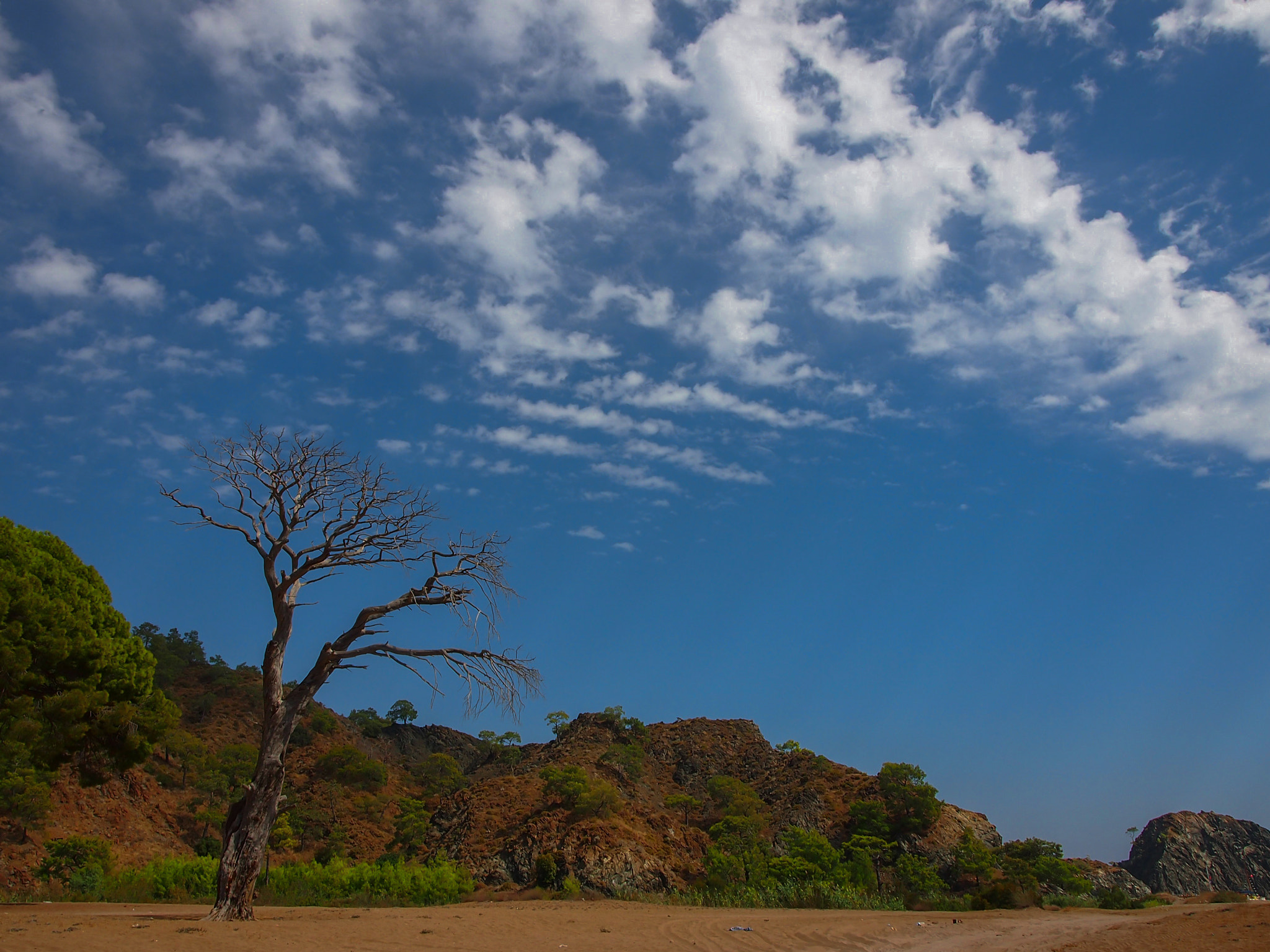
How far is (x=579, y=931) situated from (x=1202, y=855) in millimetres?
75919

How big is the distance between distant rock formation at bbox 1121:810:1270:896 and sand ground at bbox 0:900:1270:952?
55937 millimetres

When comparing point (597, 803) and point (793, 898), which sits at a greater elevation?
point (597, 803)

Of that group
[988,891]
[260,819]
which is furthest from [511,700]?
[988,891]

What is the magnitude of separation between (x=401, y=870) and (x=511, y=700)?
12664 millimetres

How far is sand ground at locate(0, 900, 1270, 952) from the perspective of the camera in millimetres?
10789

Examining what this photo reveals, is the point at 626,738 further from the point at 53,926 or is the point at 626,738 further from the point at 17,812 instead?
the point at 53,926

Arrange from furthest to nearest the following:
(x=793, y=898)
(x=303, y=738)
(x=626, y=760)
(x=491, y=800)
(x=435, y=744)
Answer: (x=435, y=744) < (x=303, y=738) < (x=626, y=760) < (x=491, y=800) < (x=793, y=898)

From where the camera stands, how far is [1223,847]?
6669cm

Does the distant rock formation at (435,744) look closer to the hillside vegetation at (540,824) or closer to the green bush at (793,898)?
the hillside vegetation at (540,824)

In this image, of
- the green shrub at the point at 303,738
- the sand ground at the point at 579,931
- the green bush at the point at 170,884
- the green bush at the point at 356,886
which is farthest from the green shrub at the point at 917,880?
the green shrub at the point at 303,738

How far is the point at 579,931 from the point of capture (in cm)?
1462

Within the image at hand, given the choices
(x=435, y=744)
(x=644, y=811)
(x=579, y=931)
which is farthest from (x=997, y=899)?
(x=435, y=744)

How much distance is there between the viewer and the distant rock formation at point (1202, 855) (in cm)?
6247

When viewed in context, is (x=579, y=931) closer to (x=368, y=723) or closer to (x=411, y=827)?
(x=411, y=827)
